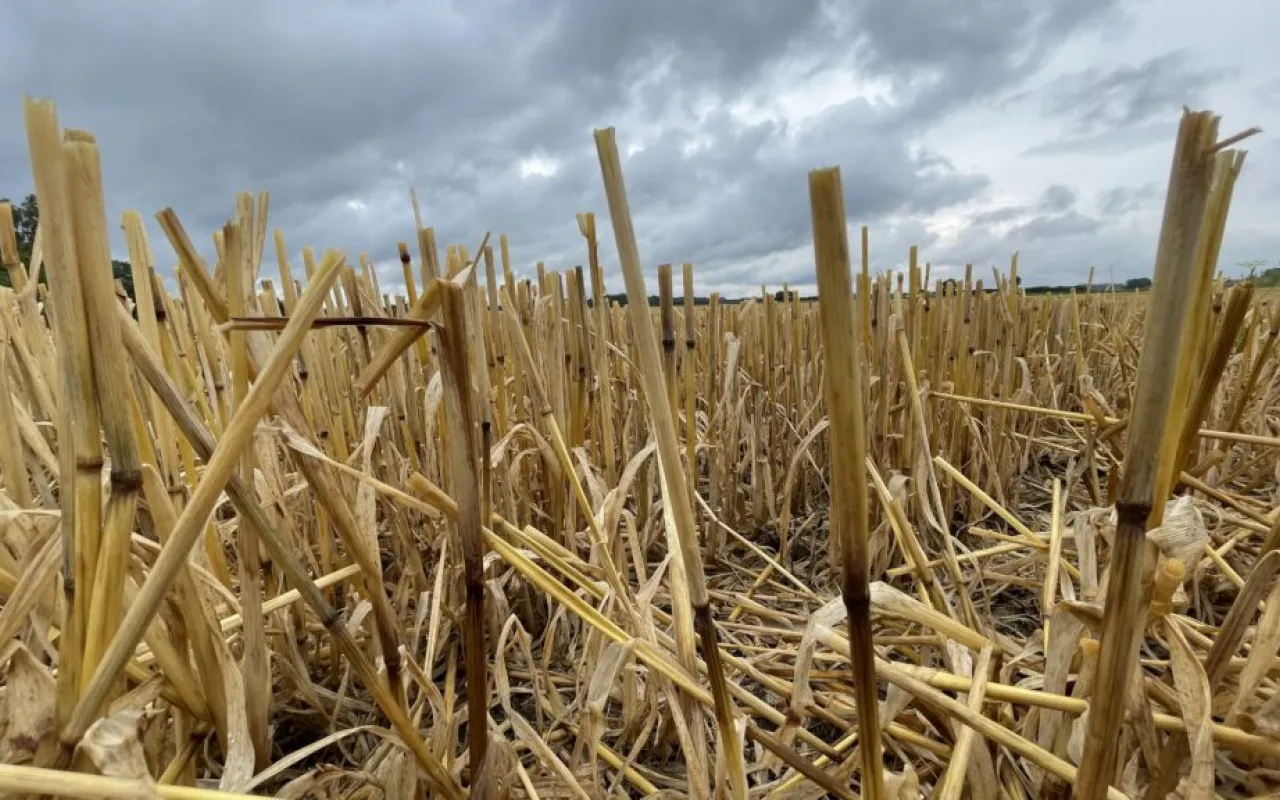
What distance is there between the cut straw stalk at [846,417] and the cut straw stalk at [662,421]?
0.42ft

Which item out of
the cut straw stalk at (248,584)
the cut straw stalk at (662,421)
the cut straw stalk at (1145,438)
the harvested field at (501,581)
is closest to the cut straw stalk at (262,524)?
the harvested field at (501,581)

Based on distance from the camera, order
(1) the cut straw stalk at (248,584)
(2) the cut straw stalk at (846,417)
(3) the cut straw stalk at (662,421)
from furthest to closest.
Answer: (1) the cut straw stalk at (248,584), (3) the cut straw stalk at (662,421), (2) the cut straw stalk at (846,417)

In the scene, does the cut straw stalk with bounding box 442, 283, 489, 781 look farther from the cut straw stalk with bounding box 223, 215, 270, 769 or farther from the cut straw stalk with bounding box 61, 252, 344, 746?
the cut straw stalk with bounding box 223, 215, 270, 769

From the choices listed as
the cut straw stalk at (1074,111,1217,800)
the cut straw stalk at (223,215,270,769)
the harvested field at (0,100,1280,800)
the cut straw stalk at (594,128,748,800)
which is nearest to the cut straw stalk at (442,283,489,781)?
the harvested field at (0,100,1280,800)

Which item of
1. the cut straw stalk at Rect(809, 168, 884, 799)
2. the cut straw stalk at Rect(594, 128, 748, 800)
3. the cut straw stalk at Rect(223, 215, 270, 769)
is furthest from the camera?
the cut straw stalk at Rect(223, 215, 270, 769)

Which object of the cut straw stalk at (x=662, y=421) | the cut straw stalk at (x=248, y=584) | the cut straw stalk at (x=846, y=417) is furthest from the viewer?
the cut straw stalk at (x=248, y=584)

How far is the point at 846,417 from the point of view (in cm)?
32

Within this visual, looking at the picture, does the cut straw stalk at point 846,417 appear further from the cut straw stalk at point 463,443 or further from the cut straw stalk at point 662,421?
the cut straw stalk at point 463,443

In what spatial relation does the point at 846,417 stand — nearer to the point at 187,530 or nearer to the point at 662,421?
the point at 662,421

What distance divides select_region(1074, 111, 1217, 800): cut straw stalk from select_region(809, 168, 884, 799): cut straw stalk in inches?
5.1

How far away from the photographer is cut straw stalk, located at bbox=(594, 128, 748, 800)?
0.39 metres

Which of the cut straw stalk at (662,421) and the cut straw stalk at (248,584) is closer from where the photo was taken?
the cut straw stalk at (662,421)

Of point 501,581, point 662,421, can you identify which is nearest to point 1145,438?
point 662,421

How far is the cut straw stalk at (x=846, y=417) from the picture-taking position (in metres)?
0.29
